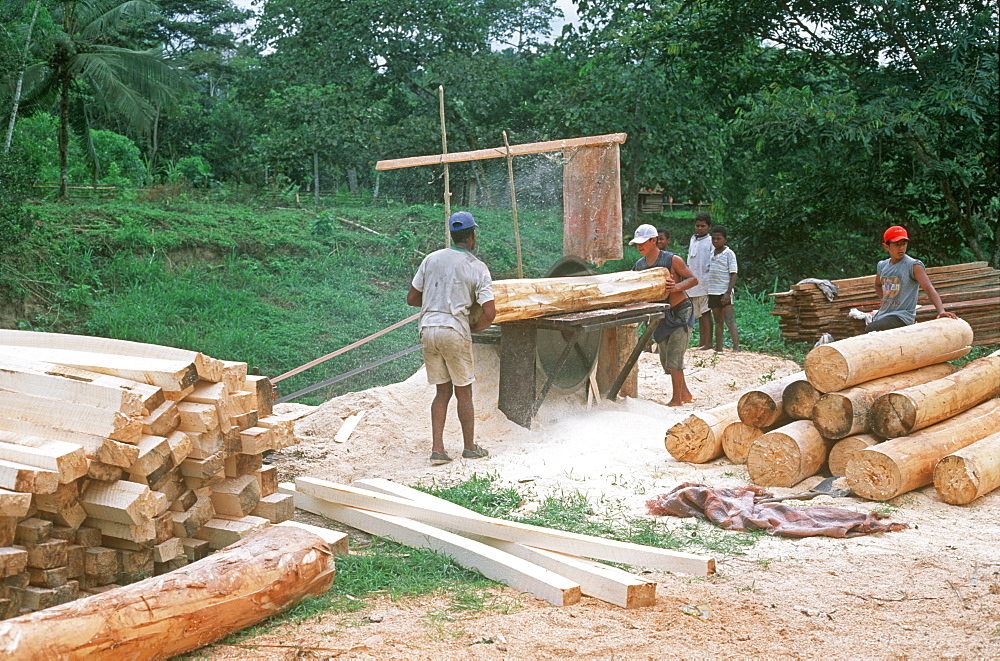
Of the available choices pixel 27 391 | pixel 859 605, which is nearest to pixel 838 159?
pixel 859 605

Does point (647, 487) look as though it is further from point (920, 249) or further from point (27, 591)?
point (920, 249)

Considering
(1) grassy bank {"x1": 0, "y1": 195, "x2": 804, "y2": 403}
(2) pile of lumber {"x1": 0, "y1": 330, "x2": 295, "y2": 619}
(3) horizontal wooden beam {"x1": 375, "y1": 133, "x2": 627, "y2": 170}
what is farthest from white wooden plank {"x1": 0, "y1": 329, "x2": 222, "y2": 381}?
(1) grassy bank {"x1": 0, "y1": 195, "x2": 804, "y2": 403}

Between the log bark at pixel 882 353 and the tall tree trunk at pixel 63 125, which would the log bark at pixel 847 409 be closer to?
the log bark at pixel 882 353

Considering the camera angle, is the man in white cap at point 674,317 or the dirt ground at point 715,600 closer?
the dirt ground at point 715,600

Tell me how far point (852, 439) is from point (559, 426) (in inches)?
99.2

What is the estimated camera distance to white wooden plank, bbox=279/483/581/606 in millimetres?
4184

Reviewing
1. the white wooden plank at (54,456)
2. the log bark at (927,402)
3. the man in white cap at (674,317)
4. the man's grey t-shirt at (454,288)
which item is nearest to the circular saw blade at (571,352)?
the man in white cap at (674,317)

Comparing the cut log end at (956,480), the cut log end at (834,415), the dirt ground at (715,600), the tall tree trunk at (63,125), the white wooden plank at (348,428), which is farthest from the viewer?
the tall tree trunk at (63,125)

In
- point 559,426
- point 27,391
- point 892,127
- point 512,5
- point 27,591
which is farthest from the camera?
point 512,5

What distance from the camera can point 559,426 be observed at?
782cm

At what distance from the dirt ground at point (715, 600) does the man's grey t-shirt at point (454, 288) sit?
110cm

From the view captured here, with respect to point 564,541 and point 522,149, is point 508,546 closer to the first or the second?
point 564,541

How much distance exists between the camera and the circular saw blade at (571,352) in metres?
8.47

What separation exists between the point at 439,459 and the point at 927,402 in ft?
11.5
